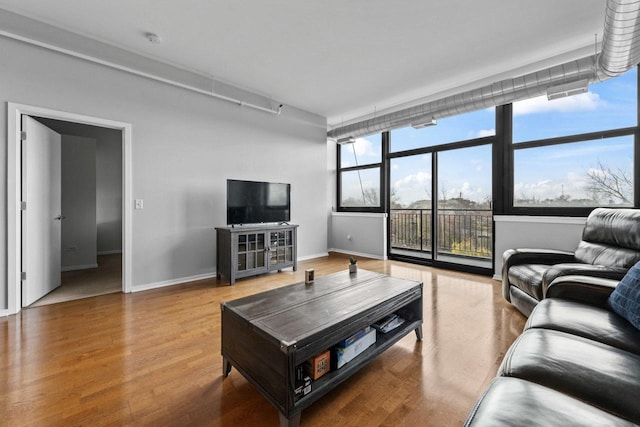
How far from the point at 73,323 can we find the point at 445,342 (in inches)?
126

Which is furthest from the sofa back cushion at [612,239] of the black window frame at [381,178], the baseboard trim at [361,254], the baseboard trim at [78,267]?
the baseboard trim at [78,267]

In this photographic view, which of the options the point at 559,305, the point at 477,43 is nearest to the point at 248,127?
the point at 477,43

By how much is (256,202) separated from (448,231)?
331 cm

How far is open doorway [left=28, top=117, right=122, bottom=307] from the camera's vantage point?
409 centimetres

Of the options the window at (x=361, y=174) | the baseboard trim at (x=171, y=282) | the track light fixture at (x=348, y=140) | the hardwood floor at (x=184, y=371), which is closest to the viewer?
the hardwood floor at (x=184, y=371)

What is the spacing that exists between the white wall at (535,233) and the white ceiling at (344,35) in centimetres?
189

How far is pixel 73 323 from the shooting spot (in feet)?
8.11

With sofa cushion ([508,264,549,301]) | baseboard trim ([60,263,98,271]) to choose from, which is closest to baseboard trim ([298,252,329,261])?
sofa cushion ([508,264,549,301])

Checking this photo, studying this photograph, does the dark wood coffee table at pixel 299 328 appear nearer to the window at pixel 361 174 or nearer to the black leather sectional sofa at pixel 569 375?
the black leather sectional sofa at pixel 569 375

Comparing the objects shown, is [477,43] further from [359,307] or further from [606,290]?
[359,307]

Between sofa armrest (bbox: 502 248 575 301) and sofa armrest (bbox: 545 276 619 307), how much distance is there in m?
1.02

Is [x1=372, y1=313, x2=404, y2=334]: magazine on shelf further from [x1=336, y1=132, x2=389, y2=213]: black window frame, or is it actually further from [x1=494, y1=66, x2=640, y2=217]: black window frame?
[x1=336, y1=132, x2=389, y2=213]: black window frame

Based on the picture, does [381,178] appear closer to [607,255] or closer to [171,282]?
[607,255]

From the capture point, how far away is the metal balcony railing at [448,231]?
4504 mm
